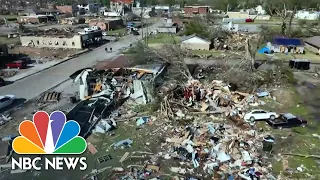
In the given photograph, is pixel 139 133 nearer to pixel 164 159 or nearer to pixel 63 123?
pixel 164 159

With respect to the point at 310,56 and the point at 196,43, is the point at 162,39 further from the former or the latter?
the point at 310,56

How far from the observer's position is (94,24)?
6531 centimetres

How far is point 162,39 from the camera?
53.4m

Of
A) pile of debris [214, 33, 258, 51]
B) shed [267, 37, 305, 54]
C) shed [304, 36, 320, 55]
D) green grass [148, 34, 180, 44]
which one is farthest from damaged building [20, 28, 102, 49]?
shed [304, 36, 320, 55]

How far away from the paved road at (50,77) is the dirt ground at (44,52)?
284 cm

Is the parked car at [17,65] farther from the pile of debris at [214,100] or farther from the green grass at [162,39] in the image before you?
the green grass at [162,39]

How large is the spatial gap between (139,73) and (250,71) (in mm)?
12105

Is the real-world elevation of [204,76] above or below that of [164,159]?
above

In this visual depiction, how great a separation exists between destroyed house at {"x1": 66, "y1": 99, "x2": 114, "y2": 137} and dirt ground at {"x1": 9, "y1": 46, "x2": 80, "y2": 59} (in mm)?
20643

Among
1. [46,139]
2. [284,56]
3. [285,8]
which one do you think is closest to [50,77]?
[46,139]

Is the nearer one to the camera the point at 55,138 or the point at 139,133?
the point at 55,138

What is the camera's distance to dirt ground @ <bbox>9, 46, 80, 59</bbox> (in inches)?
1572

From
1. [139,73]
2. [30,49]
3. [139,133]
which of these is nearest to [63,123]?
[139,133]

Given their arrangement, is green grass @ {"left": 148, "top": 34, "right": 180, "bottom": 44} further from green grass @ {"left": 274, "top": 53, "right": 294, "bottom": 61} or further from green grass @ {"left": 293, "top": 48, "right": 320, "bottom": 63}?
green grass @ {"left": 293, "top": 48, "right": 320, "bottom": 63}
